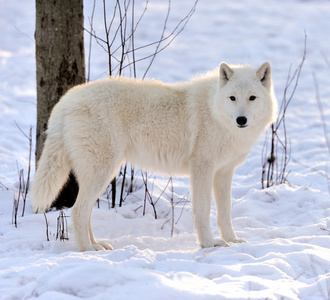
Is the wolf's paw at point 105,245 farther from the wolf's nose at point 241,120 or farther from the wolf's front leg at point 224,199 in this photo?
the wolf's nose at point 241,120

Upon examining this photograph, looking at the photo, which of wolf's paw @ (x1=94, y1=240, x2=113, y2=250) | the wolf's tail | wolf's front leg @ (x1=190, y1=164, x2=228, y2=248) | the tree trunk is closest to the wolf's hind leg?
wolf's paw @ (x1=94, y1=240, x2=113, y2=250)

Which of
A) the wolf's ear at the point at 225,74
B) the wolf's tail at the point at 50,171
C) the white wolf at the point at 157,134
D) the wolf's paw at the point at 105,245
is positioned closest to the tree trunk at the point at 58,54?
the white wolf at the point at 157,134

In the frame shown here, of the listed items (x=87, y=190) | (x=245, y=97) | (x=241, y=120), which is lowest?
(x=87, y=190)

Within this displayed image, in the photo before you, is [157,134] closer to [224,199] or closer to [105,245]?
[224,199]

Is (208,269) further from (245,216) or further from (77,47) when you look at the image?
(77,47)

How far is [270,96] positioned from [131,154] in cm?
151

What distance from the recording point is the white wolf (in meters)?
4.31

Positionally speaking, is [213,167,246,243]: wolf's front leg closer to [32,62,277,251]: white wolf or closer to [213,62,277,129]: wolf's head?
[32,62,277,251]: white wolf

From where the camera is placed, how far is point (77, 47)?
209 inches

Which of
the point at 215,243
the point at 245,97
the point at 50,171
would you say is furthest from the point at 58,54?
the point at 215,243

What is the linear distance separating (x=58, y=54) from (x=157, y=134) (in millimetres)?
1606

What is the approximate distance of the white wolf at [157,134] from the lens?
14.1ft

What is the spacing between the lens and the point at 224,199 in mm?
4824

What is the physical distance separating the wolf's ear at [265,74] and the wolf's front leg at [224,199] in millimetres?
951
